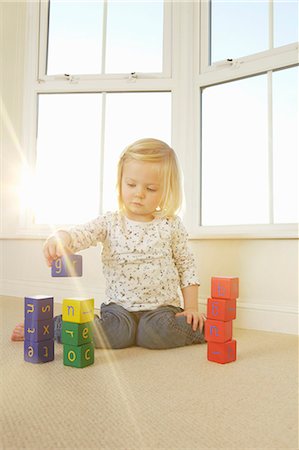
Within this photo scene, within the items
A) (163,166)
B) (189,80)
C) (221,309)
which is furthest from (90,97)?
(221,309)

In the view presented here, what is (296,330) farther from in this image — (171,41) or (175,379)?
(171,41)

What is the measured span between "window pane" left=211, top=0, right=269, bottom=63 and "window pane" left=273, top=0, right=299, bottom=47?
0.14 ft

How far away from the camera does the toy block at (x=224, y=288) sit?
1.02m

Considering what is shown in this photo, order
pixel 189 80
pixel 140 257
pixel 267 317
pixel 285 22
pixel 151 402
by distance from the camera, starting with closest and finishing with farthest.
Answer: pixel 151 402, pixel 140 257, pixel 267 317, pixel 285 22, pixel 189 80

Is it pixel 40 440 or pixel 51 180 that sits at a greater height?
pixel 51 180

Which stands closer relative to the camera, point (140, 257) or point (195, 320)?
point (195, 320)

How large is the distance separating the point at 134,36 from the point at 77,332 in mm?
1540

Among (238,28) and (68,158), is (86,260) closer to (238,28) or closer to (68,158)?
(68,158)

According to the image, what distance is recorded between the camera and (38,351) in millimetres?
993

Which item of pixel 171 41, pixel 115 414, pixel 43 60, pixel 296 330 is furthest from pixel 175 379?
pixel 43 60

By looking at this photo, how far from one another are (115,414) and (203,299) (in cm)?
98

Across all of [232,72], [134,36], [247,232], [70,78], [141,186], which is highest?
[134,36]

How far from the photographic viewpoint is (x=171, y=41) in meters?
1.89

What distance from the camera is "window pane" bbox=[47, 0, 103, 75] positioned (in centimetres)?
206
